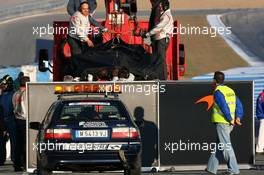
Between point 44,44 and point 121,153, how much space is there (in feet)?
88.5

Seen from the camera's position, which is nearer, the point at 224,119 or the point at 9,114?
the point at 224,119

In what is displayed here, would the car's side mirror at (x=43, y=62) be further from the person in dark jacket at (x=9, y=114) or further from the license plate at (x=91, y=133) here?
the license plate at (x=91, y=133)

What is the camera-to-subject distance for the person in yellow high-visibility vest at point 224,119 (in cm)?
1755

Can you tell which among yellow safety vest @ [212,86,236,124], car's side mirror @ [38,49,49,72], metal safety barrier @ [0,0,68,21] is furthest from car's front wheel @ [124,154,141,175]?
metal safety barrier @ [0,0,68,21]

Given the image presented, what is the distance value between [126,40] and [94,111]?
5.61m

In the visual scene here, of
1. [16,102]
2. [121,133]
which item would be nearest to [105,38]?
[16,102]

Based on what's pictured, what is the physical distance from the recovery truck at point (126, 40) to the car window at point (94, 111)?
5.21 m

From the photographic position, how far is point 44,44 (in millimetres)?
A: 42312

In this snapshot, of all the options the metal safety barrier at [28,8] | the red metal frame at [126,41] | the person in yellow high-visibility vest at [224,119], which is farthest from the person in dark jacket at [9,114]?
the metal safety barrier at [28,8]

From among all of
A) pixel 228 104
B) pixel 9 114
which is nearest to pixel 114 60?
pixel 9 114

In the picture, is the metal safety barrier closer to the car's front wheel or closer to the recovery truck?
the recovery truck

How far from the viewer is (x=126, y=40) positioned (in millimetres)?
21656

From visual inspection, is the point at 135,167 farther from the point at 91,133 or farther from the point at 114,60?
the point at 114,60

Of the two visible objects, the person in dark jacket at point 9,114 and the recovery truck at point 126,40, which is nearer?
the person in dark jacket at point 9,114
